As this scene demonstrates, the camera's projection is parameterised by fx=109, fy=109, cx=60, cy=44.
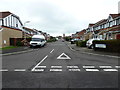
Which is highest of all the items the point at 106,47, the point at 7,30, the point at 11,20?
the point at 11,20

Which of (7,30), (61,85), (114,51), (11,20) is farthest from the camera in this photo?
(11,20)

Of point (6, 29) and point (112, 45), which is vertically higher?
point (6, 29)

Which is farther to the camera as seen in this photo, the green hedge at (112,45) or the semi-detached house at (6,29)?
the semi-detached house at (6,29)

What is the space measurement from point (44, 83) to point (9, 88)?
4.17 feet

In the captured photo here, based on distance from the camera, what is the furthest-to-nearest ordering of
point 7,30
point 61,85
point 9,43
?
point 9,43
point 7,30
point 61,85

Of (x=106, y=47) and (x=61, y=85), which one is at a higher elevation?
(x=106, y=47)

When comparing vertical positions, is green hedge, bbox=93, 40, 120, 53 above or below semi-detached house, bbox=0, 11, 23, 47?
below

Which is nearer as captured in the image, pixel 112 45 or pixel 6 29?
pixel 112 45

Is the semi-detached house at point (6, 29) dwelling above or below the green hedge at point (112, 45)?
above

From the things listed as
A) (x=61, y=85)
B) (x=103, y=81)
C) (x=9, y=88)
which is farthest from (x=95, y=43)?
(x=9, y=88)

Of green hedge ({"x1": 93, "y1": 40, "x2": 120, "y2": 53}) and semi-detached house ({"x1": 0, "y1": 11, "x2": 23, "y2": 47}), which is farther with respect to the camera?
semi-detached house ({"x1": 0, "y1": 11, "x2": 23, "y2": 47})

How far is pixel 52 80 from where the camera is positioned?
4691mm

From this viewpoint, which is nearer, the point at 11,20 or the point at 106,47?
the point at 106,47

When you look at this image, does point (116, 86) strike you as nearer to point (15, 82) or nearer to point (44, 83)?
point (44, 83)
